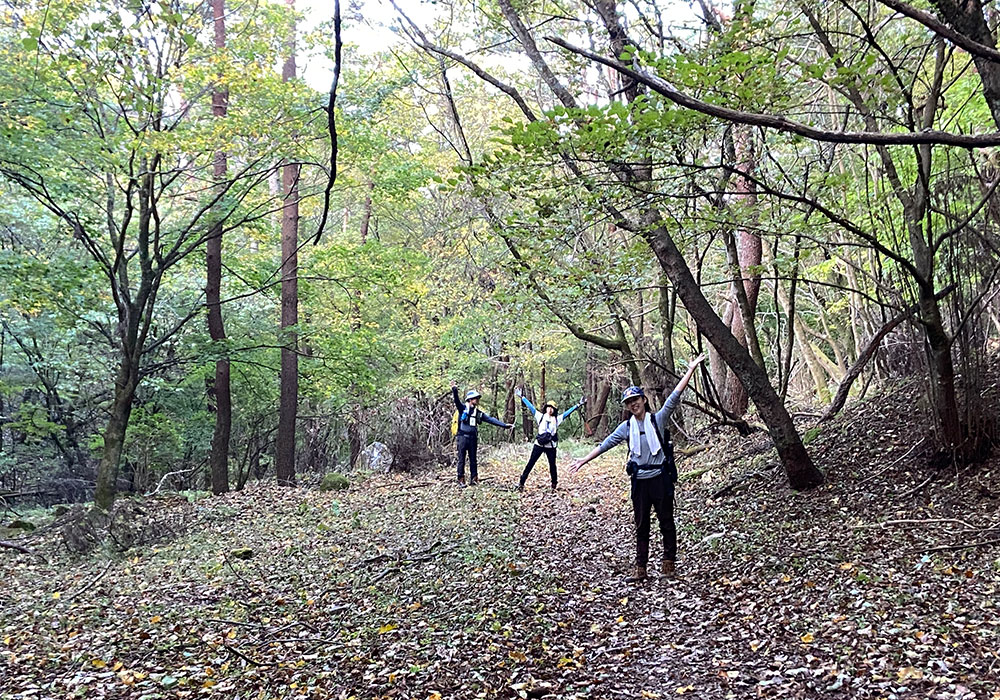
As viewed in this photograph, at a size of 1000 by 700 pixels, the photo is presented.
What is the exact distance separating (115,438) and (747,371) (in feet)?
33.0

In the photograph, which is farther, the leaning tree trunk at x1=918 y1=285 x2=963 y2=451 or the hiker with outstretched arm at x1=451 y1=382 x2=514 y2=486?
the hiker with outstretched arm at x1=451 y1=382 x2=514 y2=486

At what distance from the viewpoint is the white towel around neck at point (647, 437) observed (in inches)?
257

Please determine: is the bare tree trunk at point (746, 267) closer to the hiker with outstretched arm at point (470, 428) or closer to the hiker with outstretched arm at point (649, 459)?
the hiker with outstretched arm at point (649, 459)

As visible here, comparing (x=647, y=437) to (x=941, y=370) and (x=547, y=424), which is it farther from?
(x=547, y=424)

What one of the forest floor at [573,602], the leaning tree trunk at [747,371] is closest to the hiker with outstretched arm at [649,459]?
the forest floor at [573,602]

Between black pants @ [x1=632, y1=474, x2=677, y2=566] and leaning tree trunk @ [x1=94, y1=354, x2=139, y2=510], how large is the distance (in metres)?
8.82

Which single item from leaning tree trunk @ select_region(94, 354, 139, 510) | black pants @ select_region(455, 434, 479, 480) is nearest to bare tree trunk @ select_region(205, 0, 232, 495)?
leaning tree trunk @ select_region(94, 354, 139, 510)

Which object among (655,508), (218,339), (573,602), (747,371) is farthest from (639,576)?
(218,339)

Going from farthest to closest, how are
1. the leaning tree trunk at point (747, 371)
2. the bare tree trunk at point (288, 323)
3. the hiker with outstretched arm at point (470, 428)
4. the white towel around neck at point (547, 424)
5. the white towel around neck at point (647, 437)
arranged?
the bare tree trunk at point (288, 323)
the hiker with outstretched arm at point (470, 428)
the white towel around neck at point (547, 424)
the leaning tree trunk at point (747, 371)
the white towel around neck at point (647, 437)

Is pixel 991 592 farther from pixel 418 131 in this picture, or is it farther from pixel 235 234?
pixel 418 131

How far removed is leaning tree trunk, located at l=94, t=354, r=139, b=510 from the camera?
36.1 ft

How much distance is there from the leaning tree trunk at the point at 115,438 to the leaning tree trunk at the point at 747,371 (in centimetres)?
893

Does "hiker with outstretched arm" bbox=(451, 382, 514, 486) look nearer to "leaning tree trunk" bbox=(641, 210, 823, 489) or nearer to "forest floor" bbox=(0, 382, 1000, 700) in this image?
"forest floor" bbox=(0, 382, 1000, 700)

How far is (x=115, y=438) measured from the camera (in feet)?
37.1
